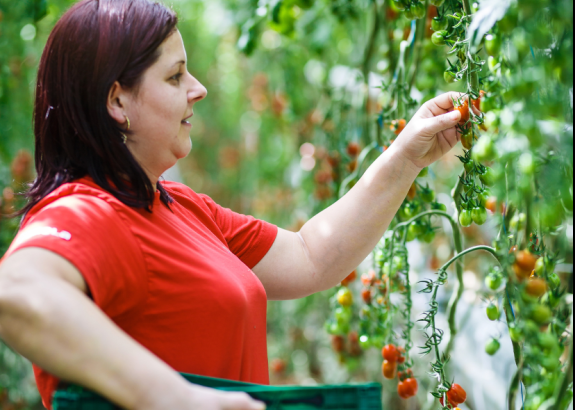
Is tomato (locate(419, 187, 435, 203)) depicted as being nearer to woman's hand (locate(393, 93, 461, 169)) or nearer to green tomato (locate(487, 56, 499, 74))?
woman's hand (locate(393, 93, 461, 169))

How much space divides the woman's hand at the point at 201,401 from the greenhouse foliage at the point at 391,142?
0.33 meters

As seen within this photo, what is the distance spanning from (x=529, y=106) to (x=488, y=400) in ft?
4.44

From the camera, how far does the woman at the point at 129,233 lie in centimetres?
56

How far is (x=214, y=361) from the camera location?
769mm

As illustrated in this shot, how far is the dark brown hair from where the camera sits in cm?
77

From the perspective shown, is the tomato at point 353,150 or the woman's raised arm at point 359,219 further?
the tomato at point 353,150

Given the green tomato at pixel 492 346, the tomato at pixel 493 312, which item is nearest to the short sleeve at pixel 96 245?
the tomato at pixel 493 312

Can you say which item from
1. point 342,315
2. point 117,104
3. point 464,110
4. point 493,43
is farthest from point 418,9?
point 342,315

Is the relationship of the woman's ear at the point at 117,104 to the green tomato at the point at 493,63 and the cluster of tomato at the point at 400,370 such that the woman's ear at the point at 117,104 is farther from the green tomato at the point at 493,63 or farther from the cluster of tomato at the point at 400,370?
the cluster of tomato at the point at 400,370

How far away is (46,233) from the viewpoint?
0.62 meters

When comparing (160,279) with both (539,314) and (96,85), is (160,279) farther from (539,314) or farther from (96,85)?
(539,314)

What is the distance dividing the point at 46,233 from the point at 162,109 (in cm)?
28

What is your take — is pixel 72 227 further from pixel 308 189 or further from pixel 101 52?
pixel 308 189

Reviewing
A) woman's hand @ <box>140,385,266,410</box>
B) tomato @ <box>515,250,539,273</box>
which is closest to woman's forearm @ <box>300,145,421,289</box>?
tomato @ <box>515,250,539,273</box>
